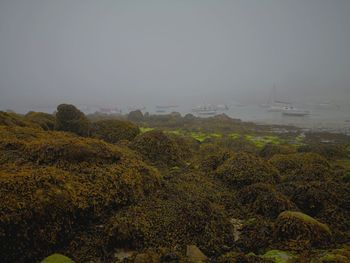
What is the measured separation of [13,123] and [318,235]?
10.7 m

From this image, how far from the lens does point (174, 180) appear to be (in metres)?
7.40

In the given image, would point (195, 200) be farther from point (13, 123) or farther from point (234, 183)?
point (13, 123)

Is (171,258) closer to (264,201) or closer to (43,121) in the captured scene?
(264,201)

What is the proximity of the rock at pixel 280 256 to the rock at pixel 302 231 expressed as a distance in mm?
368

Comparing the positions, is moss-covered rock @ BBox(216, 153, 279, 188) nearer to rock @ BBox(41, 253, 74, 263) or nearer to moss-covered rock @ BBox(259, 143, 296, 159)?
moss-covered rock @ BBox(259, 143, 296, 159)

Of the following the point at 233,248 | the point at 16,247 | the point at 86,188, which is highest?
the point at 86,188

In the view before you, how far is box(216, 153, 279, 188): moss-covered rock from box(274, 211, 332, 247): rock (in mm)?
2554

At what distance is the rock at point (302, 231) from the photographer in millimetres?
4461

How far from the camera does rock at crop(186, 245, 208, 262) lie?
159 inches

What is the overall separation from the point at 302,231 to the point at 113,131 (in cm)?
948

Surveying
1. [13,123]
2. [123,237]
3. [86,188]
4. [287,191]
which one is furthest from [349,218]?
[13,123]

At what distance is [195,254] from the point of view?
13.7ft

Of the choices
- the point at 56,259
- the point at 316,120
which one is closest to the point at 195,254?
the point at 56,259

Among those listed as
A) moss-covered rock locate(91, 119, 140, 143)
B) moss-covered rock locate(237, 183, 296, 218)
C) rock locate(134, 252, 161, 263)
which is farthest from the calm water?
rock locate(134, 252, 161, 263)
